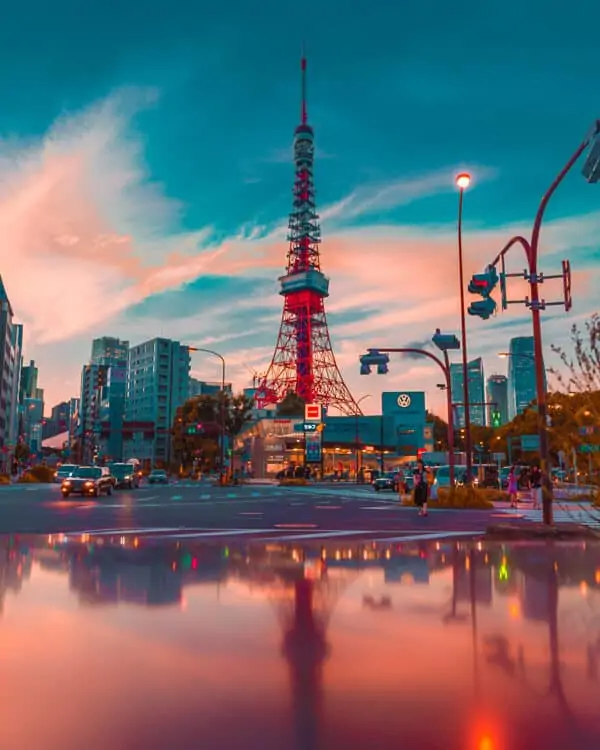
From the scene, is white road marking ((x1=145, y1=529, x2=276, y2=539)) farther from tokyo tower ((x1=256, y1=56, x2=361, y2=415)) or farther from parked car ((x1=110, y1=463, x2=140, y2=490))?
tokyo tower ((x1=256, y1=56, x2=361, y2=415))

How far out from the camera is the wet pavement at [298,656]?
3684mm

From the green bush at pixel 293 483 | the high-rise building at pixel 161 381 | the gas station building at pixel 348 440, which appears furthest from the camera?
the high-rise building at pixel 161 381

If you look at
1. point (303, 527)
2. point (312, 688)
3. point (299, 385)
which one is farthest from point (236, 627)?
point (299, 385)

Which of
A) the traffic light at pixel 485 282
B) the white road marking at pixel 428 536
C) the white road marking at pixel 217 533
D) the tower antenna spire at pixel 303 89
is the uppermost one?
the tower antenna spire at pixel 303 89

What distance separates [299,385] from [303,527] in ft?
316

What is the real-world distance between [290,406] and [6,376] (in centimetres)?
4727

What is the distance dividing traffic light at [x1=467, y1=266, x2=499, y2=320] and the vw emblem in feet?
265

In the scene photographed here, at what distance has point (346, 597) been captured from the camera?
7551mm

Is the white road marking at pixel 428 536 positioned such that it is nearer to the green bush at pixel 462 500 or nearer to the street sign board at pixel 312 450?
the green bush at pixel 462 500

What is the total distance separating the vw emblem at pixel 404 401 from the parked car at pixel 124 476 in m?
53.3

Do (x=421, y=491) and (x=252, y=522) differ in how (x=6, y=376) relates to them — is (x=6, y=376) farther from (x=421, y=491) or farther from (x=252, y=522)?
(x=252, y=522)

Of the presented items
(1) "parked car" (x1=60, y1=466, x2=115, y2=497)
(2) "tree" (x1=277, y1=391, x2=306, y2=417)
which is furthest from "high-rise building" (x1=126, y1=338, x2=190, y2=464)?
(1) "parked car" (x1=60, y1=466, x2=115, y2=497)

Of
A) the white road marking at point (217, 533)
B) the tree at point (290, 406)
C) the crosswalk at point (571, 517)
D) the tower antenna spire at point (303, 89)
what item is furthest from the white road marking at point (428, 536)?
the tower antenna spire at point (303, 89)

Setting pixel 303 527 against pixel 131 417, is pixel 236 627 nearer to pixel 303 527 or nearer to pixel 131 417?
pixel 303 527
